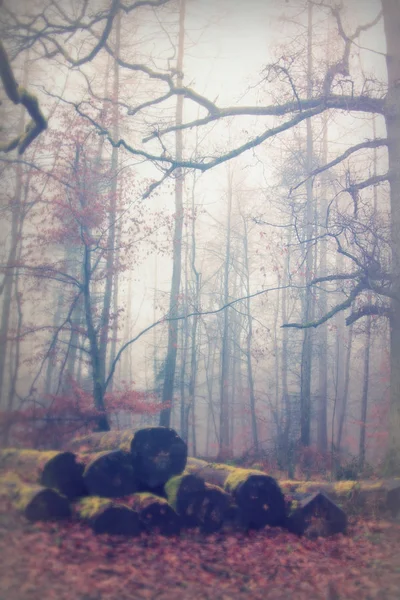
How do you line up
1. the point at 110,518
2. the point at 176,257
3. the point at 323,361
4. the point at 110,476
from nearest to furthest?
the point at 110,518, the point at 110,476, the point at 176,257, the point at 323,361

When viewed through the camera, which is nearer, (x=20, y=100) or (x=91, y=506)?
(x=20, y=100)

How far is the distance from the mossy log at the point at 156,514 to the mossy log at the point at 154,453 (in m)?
0.59

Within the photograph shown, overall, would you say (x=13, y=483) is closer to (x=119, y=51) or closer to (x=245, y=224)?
(x=119, y=51)

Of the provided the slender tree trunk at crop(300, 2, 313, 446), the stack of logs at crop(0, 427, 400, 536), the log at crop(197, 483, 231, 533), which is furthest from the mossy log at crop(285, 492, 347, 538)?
the slender tree trunk at crop(300, 2, 313, 446)

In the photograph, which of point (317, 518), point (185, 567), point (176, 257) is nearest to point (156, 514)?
point (185, 567)

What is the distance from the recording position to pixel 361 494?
7363mm

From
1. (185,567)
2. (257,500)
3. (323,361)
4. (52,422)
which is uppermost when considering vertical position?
(323,361)

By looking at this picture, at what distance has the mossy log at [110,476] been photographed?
248 inches

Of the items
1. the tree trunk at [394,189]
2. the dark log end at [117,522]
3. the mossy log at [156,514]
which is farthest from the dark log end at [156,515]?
the tree trunk at [394,189]

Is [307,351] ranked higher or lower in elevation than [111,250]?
lower

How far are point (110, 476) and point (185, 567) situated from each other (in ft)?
6.82

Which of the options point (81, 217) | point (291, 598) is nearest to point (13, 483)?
point (291, 598)

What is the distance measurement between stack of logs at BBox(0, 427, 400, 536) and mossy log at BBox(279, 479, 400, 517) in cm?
3

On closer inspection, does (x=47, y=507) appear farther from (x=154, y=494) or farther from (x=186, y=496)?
(x=186, y=496)
